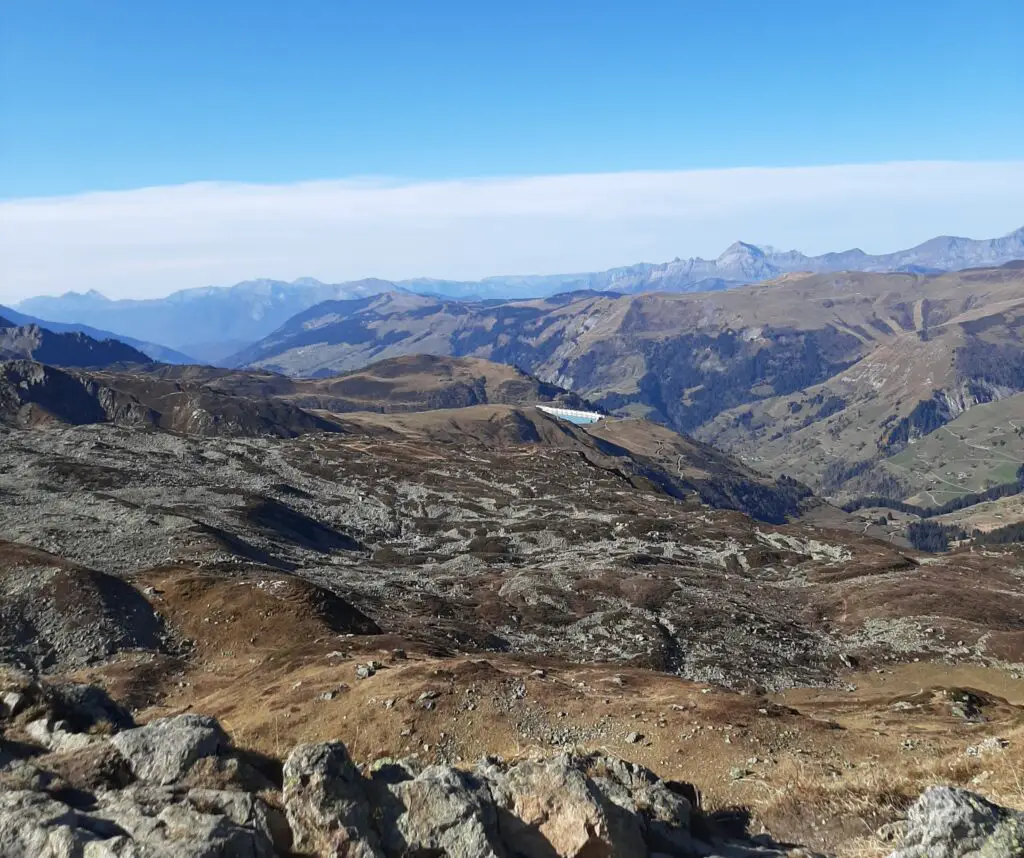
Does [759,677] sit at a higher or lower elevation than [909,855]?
lower

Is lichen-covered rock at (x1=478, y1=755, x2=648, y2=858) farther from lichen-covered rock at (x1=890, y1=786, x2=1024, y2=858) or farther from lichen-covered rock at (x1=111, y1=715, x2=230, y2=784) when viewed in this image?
lichen-covered rock at (x1=111, y1=715, x2=230, y2=784)

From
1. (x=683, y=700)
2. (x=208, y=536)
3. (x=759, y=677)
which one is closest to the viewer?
(x=683, y=700)

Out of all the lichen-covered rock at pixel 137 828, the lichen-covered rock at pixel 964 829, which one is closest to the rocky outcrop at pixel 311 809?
the lichen-covered rock at pixel 137 828

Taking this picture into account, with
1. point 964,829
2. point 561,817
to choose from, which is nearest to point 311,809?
point 561,817

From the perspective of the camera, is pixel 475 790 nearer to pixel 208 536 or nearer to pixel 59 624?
pixel 59 624

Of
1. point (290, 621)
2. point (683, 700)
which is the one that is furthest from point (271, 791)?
point (290, 621)

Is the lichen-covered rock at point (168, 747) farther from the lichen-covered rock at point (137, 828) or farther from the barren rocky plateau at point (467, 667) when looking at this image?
the lichen-covered rock at point (137, 828)

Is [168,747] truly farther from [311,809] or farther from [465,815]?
[465,815]
